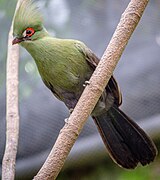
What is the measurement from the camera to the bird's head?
77.2 inches

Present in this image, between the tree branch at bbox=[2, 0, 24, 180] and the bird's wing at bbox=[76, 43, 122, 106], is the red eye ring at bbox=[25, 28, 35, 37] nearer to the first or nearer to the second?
the tree branch at bbox=[2, 0, 24, 180]

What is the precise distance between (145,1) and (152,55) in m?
1.12

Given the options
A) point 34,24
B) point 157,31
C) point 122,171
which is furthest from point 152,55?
point 34,24

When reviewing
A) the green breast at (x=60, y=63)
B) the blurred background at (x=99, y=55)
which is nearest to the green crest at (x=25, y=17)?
the green breast at (x=60, y=63)

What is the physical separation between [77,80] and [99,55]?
2.12 feet

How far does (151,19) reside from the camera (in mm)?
2820

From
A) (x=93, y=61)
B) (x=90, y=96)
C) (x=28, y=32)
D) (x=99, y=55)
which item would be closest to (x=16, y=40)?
(x=28, y=32)

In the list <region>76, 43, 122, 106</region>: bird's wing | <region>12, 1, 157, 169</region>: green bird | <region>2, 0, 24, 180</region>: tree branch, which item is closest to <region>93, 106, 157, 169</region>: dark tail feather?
<region>12, 1, 157, 169</region>: green bird

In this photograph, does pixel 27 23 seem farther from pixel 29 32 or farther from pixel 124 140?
pixel 124 140

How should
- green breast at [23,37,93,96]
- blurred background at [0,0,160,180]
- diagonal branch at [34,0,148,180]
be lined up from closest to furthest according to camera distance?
diagonal branch at [34,0,148,180] → green breast at [23,37,93,96] → blurred background at [0,0,160,180]

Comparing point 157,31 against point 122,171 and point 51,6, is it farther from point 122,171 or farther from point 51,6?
point 122,171

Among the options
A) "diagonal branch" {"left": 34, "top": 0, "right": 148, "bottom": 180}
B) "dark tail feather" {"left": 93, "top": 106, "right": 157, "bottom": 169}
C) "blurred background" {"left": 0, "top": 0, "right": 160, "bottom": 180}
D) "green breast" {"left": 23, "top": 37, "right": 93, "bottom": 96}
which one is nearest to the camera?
"diagonal branch" {"left": 34, "top": 0, "right": 148, "bottom": 180}

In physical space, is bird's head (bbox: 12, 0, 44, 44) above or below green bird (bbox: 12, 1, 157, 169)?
above

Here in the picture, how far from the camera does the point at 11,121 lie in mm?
1846
